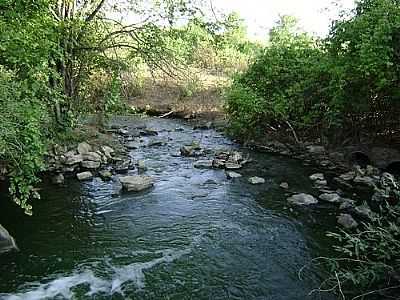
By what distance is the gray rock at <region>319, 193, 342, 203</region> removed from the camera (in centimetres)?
Result: 807

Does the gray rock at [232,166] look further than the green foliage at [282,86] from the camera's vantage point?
No

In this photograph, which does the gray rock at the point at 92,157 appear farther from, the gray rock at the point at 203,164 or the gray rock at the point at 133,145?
the gray rock at the point at 203,164

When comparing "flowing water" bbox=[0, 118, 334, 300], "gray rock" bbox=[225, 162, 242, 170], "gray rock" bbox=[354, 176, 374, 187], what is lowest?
"flowing water" bbox=[0, 118, 334, 300]

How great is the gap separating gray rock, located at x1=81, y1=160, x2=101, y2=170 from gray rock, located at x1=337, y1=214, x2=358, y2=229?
632 cm

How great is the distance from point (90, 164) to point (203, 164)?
9.72 feet

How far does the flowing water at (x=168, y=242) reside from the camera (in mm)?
5117

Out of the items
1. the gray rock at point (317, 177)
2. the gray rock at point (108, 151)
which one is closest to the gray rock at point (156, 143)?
the gray rock at point (108, 151)

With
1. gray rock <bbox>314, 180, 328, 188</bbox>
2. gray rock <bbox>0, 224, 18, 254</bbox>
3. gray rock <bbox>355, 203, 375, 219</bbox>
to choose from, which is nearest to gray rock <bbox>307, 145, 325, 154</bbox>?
gray rock <bbox>314, 180, 328, 188</bbox>

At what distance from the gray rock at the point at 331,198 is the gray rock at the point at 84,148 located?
653 cm

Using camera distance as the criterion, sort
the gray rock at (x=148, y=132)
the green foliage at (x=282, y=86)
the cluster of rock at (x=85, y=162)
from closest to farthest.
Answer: the cluster of rock at (x=85, y=162), the green foliage at (x=282, y=86), the gray rock at (x=148, y=132)

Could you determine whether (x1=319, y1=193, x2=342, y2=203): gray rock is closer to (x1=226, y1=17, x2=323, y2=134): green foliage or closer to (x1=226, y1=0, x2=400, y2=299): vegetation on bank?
(x1=226, y1=0, x2=400, y2=299): vegetation on bank

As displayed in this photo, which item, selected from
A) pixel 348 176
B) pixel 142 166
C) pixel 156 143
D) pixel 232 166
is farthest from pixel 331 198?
pixel 156 143

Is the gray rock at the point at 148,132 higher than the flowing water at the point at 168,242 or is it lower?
higher

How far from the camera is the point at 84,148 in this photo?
11.6 m
